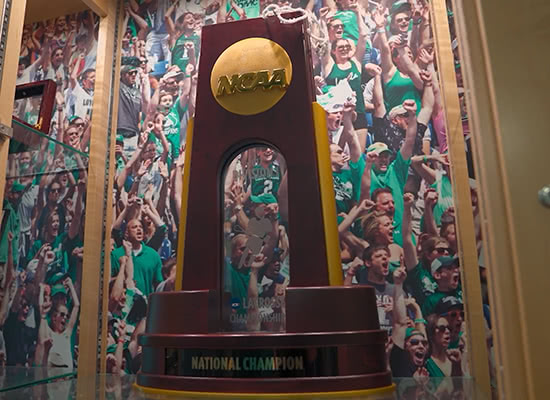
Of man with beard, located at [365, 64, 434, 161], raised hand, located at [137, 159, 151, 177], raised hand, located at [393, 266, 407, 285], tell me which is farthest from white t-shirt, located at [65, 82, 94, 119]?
raised hand, located at [393, 266, 407, 285]

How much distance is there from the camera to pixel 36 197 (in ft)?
3.34

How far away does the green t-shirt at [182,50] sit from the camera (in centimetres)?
121

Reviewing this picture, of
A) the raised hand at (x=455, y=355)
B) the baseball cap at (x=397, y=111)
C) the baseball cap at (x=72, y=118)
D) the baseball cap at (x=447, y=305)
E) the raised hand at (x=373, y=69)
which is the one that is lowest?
the raised hand at (x=455, y=355)

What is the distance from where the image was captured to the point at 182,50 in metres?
1.23

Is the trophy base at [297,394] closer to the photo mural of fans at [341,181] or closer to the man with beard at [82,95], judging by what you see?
the photo mural of fans at [341,181]

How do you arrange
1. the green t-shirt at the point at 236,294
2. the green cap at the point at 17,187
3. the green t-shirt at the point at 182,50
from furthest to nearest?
the green t-shirt at the point at 182,50 < the green cap at the point at 17,187 < the green t-shirt at the point at 236,294

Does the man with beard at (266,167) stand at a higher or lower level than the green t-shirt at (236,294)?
higher

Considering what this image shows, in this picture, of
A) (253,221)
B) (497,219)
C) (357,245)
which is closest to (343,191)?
(357,245)

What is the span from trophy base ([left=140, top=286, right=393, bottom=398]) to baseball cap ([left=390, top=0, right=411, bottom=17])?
2.39 feet

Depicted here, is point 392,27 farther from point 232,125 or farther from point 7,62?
point 7,62

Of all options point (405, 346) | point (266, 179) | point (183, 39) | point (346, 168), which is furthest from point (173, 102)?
point (405, 346)

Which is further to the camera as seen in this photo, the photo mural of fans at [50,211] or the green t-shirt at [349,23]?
the green t-shirt at [349,23]

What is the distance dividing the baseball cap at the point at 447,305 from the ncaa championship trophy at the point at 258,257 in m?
0.29

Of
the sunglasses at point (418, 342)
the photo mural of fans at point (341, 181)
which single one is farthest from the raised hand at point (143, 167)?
the sunglasses at point (418, 342)
